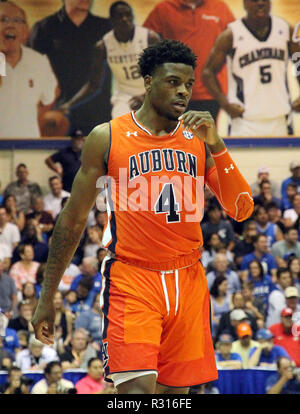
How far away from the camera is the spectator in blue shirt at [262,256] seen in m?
11.1

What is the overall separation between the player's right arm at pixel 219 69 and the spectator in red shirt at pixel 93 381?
24.2ft

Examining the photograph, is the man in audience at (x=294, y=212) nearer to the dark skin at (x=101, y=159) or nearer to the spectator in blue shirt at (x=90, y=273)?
the spectator in blue shirt at (x=90, y=273)

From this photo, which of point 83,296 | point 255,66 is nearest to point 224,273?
point 83,296

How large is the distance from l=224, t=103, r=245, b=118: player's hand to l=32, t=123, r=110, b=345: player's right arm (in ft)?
34.5

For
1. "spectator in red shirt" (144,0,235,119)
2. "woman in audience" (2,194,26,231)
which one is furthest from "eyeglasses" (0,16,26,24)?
"woman in audience" (2,194,26,231)

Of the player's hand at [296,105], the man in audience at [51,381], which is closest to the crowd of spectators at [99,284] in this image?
the man in audience at [51,381]

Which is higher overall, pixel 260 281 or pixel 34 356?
pixel 260 281

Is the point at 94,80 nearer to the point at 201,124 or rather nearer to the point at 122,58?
the point at 122,58

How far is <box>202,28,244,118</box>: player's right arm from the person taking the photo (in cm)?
1500

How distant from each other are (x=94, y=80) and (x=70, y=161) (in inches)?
92.7

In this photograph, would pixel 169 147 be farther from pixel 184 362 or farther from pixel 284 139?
pixel 284 139

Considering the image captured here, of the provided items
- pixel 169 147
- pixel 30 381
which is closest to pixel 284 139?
pixel 30 381

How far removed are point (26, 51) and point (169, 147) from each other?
35.6 feet

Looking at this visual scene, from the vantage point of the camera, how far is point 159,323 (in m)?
4.50
